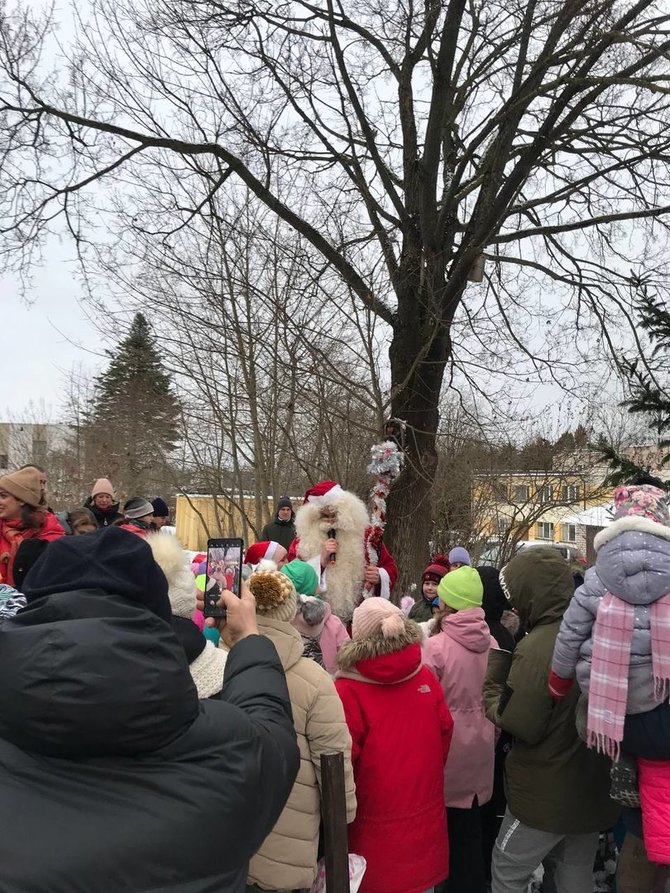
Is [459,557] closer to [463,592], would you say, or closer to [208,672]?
[463,592]

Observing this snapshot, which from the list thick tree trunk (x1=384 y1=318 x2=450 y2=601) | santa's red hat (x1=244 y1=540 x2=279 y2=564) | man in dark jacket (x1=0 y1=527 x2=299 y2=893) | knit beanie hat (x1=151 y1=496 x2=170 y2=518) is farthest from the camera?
thick tree trunk (x1=384 y1=318 x2=450 y2=601)

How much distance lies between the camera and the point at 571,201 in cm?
880

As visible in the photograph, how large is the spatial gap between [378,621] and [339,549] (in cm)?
239

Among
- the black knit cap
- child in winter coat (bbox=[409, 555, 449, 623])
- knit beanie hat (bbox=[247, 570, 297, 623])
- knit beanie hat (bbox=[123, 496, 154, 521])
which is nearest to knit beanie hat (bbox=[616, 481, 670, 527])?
knit beanie hat (bbox=[247, 570, 297, 623])

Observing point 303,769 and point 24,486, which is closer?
point 303,769

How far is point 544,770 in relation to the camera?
9.91ft

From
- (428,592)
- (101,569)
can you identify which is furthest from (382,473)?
(101,569)

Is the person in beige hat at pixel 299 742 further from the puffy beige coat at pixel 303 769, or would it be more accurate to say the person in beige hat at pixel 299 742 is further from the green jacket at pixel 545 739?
the green jacket at pixel 545 739

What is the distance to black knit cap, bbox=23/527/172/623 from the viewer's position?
133 cm

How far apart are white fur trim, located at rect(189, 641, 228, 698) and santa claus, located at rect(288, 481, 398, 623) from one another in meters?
2.87

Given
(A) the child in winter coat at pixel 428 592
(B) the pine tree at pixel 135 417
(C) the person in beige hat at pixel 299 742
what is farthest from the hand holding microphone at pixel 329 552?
(B) the pine tree at pixel 135 417

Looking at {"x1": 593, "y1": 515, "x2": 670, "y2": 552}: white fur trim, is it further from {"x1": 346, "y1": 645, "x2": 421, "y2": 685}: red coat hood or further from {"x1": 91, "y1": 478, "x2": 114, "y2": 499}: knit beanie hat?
{"x1": 91, "y1": 478, "x2": 114, "y2": 499}: knit beanie hat

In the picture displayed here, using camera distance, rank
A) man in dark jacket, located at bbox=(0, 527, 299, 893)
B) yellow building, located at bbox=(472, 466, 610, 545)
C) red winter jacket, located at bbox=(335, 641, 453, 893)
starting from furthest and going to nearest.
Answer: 1. yellow building, located at bbox=(472, 466, 610, 545)
2. red winter jacket, located at bbox=(335, 641, 453, 893)
3. man in dark jacket, located at bbox=(0, 527, 299, 893)

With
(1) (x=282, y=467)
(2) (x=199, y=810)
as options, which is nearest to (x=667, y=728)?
(2) (x=199, y=810)
